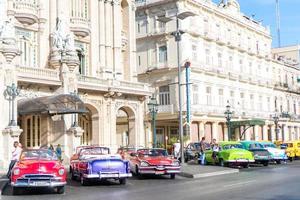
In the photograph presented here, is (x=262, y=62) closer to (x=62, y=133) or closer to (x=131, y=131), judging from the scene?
(x=131, y=131)

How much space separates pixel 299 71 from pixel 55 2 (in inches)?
1952

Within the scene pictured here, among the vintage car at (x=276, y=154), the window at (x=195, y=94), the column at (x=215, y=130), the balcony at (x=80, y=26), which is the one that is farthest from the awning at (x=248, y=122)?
the balcony at (x=80, y=26)

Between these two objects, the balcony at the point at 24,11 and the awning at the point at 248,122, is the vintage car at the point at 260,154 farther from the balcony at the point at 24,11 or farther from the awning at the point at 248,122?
the awning at the point at 248,122

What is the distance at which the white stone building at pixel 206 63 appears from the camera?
49.0 meters

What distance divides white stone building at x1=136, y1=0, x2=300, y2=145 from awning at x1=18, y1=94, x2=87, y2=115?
58.1 feet

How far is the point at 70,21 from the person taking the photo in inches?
1421

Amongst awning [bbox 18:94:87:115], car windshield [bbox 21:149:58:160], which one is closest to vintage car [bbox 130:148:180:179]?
car windshield [bbox 21:149:58:160]

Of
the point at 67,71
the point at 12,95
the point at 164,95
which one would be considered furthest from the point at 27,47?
the point at 164,95

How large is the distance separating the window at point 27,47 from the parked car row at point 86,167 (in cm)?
1194

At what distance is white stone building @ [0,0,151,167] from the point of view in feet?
94.2

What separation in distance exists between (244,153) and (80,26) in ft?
50.4

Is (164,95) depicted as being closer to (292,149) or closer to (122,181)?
(292,149)

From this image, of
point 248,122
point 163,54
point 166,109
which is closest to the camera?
point 166,109

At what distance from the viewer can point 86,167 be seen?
1877 cm
